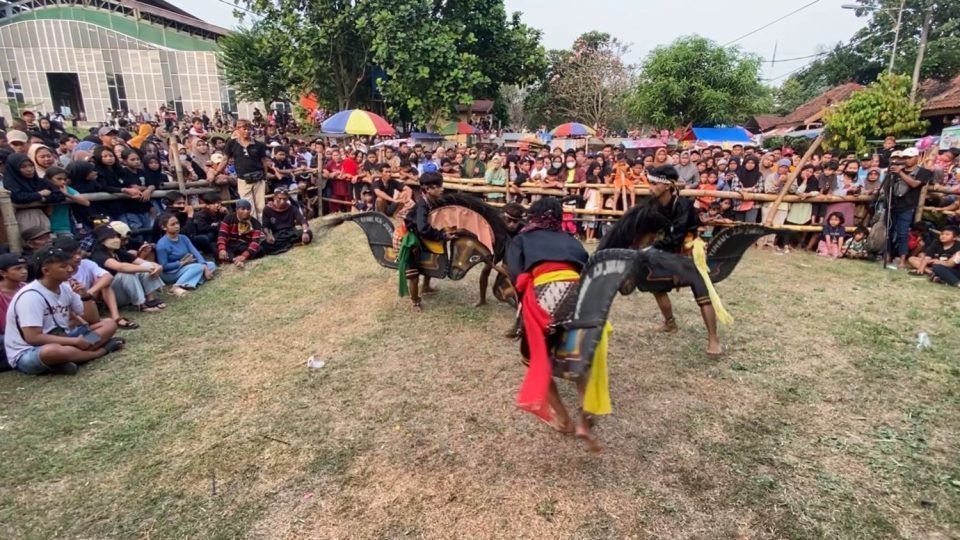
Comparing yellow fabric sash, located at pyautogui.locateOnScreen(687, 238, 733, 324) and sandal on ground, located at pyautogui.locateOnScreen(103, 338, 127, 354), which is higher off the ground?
yellow fabric sash, located at pyautogui.locateOnScreen(687, 238, 733, 324)

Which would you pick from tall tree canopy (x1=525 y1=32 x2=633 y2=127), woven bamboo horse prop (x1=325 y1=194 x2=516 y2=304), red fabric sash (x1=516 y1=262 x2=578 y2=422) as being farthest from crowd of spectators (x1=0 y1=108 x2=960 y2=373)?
tall tree canopy (x1=525 y1=32 x2=633 y2=127)

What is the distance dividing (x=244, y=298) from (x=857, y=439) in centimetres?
614

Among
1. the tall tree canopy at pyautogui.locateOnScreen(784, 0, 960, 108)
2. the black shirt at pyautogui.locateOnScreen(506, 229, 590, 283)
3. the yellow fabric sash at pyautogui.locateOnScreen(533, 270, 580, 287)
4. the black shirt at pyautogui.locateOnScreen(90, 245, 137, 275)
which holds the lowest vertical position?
the black shirt at pyautogui.locateOnScreen(90, 245, 137, 275)

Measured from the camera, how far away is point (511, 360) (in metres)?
4.70

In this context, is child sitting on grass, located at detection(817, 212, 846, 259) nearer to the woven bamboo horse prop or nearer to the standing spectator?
the woven bamboo horse prop

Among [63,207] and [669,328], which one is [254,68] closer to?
[63,207]

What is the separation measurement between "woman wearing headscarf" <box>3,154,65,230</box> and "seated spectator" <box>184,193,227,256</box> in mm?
1759

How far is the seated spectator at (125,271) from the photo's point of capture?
576cm

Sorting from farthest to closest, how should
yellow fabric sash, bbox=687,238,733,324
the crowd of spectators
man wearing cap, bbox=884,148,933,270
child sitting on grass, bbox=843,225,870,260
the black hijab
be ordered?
the black hijab
child sitting on grass, bbox=843,225,870,260
man wearing cap, bbox=884,148,933,270
the crowd of spectators
yellow fabric sash, bbox=687,238,733,324

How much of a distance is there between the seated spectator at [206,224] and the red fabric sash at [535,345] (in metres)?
6.06

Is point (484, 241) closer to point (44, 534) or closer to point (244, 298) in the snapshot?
point (244, 298)

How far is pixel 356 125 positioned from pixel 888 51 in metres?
40.1

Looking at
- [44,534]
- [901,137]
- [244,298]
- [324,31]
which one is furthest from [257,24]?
[901,137]

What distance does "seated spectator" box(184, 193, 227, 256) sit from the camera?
7.67 metres
